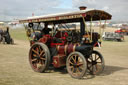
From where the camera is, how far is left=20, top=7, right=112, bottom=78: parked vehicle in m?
6.70

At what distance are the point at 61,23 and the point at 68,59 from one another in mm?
2299

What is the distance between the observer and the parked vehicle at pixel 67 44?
22.0 ft

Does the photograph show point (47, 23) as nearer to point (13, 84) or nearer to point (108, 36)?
point (13, 84)

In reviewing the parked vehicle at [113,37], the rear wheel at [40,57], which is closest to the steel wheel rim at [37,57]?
the rear wheel at [40,57]

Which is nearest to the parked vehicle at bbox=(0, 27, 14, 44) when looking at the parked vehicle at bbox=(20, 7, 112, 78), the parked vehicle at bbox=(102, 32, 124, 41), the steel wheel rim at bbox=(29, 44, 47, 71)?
the parked vehicle at bbox=(20, 7, 112, 78)

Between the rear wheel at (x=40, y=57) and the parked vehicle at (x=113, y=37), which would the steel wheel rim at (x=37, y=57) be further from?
the parked vehicle at (x=113, y=37)

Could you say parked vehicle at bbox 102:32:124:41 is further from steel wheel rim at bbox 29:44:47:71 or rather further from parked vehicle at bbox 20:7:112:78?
steel wheel rim at bbox 29:44:47:71

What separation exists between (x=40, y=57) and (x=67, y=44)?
134cm

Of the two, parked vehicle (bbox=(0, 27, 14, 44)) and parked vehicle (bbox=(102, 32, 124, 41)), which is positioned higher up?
parked vehicle (bbox=(0, 27, 14, 44))

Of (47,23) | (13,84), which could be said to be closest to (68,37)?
(47,23)

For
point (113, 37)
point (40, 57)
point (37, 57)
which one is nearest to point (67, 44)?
point (40, 57)

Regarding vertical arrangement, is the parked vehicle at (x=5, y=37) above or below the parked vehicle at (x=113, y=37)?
above

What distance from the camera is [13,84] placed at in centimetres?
557

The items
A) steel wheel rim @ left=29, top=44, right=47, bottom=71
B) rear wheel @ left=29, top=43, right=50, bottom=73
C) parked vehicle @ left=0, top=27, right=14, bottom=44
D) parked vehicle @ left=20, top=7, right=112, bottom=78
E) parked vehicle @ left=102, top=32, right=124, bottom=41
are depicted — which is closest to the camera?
parked vehicle @ left=20, top=7, right=112, bottom=78
